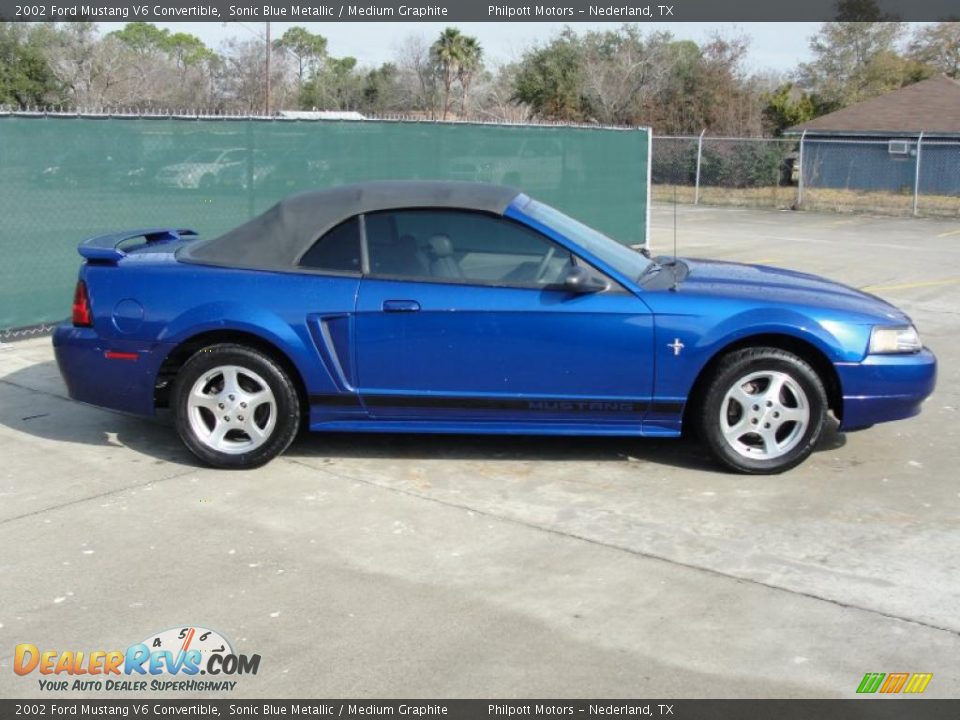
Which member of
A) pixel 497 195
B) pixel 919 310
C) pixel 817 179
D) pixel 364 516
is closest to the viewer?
pixel 364 516

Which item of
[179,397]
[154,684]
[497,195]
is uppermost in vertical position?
[497,195]

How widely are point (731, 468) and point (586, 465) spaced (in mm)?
789

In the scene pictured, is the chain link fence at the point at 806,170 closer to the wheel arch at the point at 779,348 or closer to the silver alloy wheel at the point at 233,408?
the wheel arch at the point at 779,348

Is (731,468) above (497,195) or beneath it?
beneath

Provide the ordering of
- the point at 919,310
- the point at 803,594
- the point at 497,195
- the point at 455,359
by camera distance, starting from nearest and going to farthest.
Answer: the point at 803,594
the point at 455,359
the point at 497,195
the point at 919,310

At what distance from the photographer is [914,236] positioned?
20438mm

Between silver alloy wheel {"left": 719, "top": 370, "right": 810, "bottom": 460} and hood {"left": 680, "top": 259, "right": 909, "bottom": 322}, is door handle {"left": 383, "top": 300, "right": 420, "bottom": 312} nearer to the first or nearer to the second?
hood {"left": 680, "top": 259, "right": 909, "bottom": 322}

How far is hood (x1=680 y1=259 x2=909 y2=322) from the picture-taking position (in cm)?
606

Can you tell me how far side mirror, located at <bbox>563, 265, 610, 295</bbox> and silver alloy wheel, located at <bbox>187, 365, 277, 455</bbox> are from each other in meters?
1.70

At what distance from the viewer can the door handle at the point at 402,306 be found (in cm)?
593

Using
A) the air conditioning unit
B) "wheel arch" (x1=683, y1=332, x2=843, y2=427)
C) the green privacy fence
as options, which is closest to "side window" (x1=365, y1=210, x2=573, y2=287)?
"wheel arch" (x1=683, y1=332, x2=843, y2=427)

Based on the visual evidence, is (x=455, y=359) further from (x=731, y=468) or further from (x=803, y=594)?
(x=803, y=594)

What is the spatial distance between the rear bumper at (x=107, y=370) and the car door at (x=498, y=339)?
1.19 m
